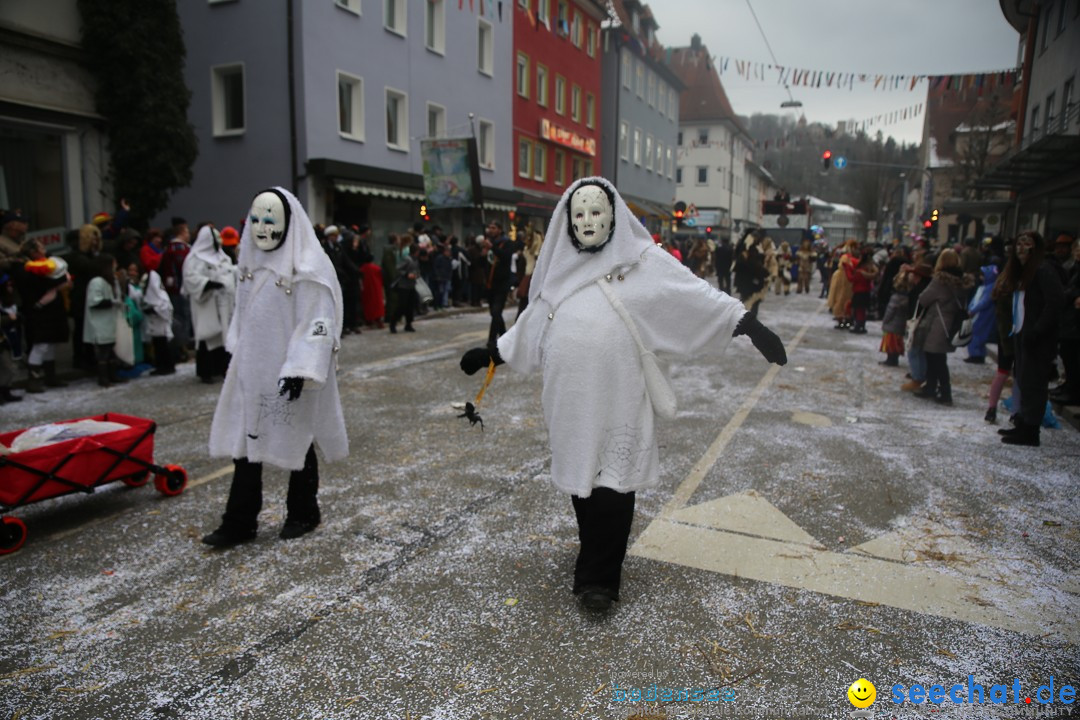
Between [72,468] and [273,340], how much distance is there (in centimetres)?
151

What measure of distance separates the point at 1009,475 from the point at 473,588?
4565 mm

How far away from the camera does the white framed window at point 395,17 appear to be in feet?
71.7

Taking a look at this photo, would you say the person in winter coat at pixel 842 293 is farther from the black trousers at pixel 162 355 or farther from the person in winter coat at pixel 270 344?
the person in winter coat at pixel 270 344

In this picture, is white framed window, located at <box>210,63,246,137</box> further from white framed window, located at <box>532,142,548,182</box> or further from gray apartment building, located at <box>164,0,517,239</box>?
white framed window, located at <box>532,142,548,182</box>

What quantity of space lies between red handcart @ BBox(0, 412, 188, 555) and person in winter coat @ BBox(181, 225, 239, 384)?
163 inches

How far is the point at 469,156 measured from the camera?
18.7m

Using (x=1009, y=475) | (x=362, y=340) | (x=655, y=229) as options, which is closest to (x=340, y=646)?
(x=1009, y=475)

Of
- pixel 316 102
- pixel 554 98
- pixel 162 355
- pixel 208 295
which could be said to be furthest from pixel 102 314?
pixel 554 98

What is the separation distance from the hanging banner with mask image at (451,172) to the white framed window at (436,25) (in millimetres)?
6618

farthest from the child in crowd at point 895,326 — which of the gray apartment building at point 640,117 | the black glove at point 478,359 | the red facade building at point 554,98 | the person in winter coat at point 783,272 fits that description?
the gray apartment building at point 640,117

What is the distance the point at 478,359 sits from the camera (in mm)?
3988

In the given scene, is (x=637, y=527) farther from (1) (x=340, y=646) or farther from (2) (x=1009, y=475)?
(2) (x=1009, y=475)

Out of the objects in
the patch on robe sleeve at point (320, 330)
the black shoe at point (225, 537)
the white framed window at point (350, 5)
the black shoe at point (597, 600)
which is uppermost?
the white framed window at point (350, 5)

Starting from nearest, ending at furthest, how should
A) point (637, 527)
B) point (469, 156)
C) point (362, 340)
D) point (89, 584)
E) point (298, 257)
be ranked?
point (89, 584) < point (298, 257) < point (637, 527) < point (362, 340) < point (469, 156)
